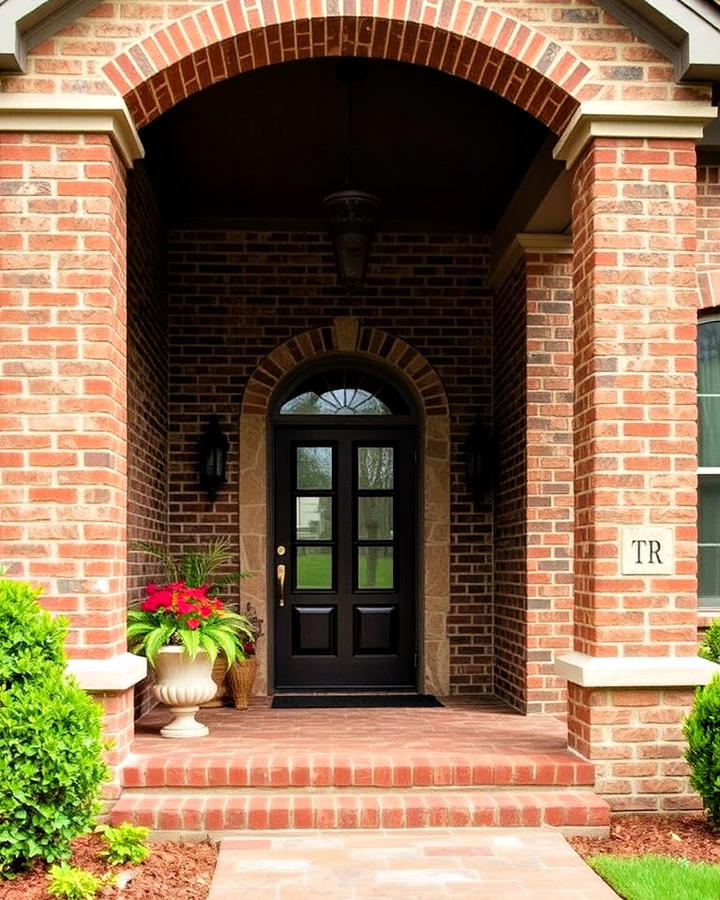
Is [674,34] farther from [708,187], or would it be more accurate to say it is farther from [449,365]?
[449,365]

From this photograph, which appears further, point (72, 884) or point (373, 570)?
point (373, 570)

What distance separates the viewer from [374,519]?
28.2ft

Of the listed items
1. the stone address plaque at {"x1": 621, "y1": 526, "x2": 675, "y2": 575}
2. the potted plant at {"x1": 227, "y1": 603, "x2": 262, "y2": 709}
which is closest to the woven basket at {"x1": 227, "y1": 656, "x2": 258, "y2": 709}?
the potted plant at {"x1": 227, "y1": 603, "x2": 262, "y2": 709}

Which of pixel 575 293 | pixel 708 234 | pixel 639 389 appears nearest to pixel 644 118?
pixel 575 293

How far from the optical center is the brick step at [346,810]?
4934 mm

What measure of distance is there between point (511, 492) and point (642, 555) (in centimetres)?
265

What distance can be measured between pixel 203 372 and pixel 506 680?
132 inches

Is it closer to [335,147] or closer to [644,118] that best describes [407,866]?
[644,118]

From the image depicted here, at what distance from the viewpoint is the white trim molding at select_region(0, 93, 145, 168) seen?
508 cm

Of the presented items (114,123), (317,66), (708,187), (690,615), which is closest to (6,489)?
(114,123)

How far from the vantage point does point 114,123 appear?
16.9ft

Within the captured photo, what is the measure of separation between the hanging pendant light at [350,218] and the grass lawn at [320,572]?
2.61m

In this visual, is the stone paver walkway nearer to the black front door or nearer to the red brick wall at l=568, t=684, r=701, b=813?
the red brick wall at l=568, t=684, r=701, b=813

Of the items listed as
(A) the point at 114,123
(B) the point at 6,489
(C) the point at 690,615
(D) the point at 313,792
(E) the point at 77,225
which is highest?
(A) the point at 114,123
